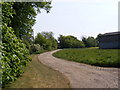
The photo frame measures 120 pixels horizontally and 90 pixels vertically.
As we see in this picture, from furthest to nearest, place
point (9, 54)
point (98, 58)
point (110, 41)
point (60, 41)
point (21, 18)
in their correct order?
point (60, 41), point (110, 41), point (98, 58), point (21, 18), point (9, 54)

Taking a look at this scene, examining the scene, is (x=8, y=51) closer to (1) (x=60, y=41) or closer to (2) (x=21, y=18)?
(2) (x=21, y=18)

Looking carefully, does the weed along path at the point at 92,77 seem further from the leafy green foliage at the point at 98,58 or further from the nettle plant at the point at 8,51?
the nettle plant at the point at 8,51

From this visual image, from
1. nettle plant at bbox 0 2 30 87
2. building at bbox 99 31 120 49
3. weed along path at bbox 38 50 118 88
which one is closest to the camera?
nettle plant at bbox 0 2 30 87

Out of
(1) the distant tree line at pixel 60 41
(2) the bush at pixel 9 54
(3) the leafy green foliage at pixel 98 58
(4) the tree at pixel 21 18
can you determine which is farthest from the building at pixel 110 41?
(2) the bush at pixel 9 54

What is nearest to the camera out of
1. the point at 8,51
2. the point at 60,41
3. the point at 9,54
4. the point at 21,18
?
the point at 9,54

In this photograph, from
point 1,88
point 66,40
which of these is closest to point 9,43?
point 1,88

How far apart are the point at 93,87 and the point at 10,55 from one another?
4087 millimetres

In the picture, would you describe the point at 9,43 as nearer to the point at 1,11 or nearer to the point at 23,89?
the point at 1,11

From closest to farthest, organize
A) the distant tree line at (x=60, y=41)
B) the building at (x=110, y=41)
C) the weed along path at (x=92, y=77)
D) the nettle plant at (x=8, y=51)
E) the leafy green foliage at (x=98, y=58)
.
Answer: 1. the nettle plant at (x=8, y=51)
2. the weed along path at (x=92, y=77)
3. the leafy green foliage at (x=98, y=58)
4. the building at (x=110, y=41)
5. the distant tree line at (x=60, y=41)

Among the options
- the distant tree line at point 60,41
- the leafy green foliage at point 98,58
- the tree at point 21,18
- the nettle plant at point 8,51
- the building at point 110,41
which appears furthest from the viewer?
the distant tree line at point 60,41

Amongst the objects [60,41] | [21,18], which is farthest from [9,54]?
[60,41]

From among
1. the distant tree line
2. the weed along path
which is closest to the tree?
the weed along path

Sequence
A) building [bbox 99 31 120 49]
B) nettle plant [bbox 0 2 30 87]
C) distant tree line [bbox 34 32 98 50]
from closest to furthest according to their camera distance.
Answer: nettle plant [bbox 0 2 30 87] → building [bbox 99 31 120 49] → distant tree line [bbox 34 32 98 50]

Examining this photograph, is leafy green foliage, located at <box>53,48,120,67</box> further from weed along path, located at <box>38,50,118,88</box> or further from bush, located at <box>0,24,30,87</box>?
bush, located at <box>0,24,30,87</box>
